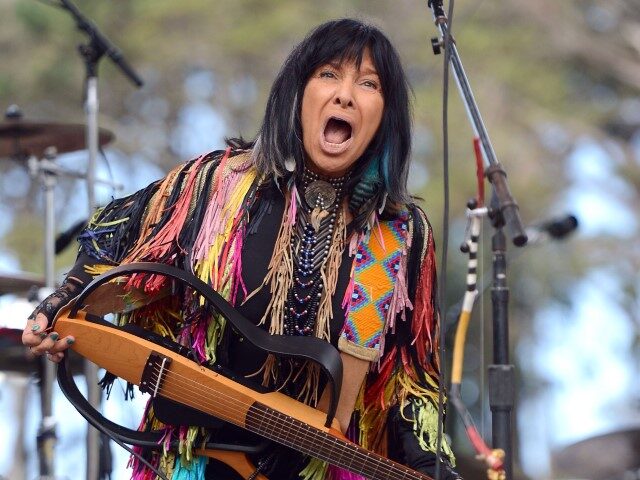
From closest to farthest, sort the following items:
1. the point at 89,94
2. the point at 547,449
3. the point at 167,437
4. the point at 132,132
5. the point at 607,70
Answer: the point at 167,437, the point at 89,94, the point at 547,449, the point at 132,132, the point at 607,70

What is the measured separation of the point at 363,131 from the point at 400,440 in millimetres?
789

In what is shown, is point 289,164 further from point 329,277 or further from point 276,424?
point 276,424

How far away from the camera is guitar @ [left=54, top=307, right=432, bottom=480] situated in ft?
9.25

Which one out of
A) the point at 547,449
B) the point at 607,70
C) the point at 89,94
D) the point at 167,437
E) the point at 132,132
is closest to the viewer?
the point at 167,437

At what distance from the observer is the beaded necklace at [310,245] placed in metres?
2.94

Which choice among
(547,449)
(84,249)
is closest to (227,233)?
(84,249)

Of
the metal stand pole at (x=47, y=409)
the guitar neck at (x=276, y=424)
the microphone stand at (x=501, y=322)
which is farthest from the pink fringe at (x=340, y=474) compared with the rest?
the metal stand pole at (x=47, y=409)

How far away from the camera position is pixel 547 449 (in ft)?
42.5

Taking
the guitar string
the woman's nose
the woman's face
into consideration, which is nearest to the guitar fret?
the guitar string

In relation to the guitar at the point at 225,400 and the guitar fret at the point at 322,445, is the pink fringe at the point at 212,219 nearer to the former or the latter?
the guitar at the point at 225,400

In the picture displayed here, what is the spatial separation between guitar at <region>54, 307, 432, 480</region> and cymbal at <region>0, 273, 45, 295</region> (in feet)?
5.94

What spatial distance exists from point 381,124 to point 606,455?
321 cm

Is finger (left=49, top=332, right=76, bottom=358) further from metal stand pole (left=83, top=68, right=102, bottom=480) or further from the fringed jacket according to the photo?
metal stand pole (left=83, top=68, right=102, bottom=480)

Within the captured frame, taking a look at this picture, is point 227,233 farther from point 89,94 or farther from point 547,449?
point 547,449
